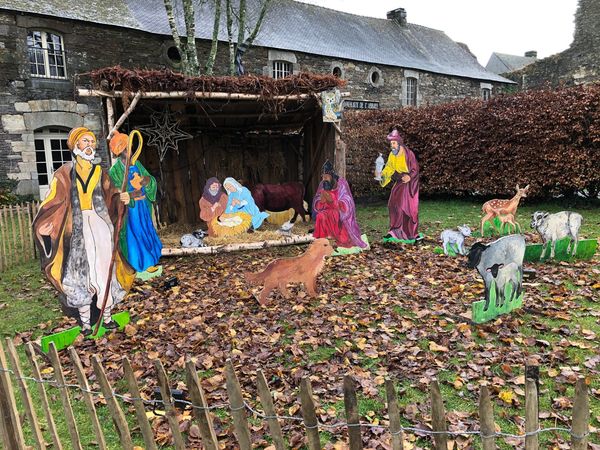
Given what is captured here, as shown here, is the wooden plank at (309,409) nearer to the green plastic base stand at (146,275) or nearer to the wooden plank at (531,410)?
the wooden plank at (531,410)

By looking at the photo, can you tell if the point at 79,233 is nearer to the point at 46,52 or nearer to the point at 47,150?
the point at 47,150

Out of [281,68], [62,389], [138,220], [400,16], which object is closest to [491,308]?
[62,389]

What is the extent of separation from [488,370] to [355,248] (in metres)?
4.15

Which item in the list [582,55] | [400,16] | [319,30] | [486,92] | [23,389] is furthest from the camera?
[400,16]

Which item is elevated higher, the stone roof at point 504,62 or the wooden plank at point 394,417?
the stone roof at point 504,62

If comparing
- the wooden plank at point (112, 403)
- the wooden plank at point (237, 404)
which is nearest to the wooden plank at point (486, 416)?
the wooden plank at point (237, 404)

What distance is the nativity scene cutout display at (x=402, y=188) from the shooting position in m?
7.67

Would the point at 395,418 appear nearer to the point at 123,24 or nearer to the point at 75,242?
the point at 75,242

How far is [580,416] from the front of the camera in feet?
5.67

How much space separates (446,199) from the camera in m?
14.1

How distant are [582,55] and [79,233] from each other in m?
26.3

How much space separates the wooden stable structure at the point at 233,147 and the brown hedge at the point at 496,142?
3.57m

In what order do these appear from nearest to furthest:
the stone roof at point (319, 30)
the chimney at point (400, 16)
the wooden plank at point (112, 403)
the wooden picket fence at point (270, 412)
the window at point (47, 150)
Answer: the wooden picket fence at point (270, 412) → the wooden plank at point (112, 403) → the window at point (47, 150) → the stone roof at point (319, 30) → the chimney at point (400, 16)

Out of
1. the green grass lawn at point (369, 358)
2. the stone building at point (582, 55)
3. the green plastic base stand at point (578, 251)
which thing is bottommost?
the green grass lawn at point (369, 358)
